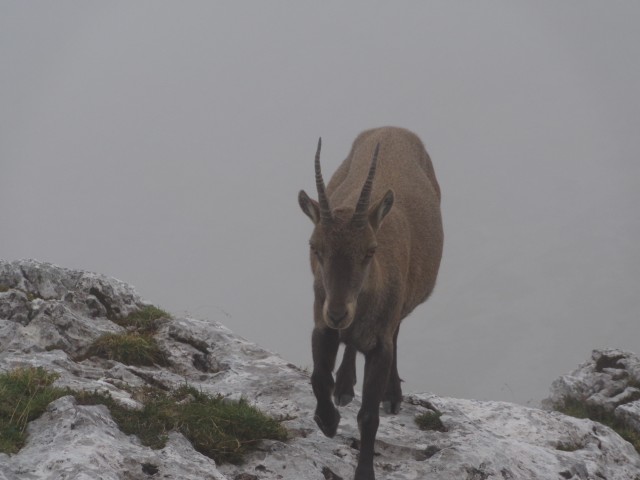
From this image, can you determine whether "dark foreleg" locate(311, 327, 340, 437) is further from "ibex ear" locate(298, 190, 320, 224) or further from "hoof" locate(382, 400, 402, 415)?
"hoof" locate(382, 400, 402, 415)

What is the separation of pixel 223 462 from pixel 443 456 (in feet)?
6.83

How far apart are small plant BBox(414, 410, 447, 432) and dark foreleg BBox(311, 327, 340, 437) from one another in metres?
1.28

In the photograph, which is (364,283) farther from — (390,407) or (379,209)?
(390,407)

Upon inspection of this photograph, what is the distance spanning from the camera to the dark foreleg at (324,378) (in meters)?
6.83

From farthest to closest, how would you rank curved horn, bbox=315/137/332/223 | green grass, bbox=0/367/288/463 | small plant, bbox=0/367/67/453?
curved horn, bbox=315/137/332/223
green grass, bbox=0/367/288/463
small plant, bbox=0/367/67/453

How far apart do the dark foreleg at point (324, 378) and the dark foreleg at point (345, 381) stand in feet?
3.29

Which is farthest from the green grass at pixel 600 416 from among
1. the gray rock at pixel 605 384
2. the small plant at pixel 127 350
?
the small plant at pixel 127 350

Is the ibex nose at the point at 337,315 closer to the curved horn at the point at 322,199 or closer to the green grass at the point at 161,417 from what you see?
the curved horn at the point at 322,199

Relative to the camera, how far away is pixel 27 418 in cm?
560

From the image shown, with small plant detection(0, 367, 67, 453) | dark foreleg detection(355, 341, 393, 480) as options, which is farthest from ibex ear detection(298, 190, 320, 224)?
small plant detection(0, 367, 67, 453)

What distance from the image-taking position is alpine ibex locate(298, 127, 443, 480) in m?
6.37

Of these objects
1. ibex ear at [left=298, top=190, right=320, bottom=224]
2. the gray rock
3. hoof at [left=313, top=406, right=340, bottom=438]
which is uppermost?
the gray rock

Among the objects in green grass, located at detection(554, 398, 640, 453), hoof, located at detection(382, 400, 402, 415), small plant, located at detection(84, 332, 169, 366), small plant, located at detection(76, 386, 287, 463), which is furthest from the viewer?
green grass, located at detection(554, 398, 640, 453)

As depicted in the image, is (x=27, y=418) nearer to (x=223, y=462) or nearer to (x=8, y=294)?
(x=223, y=462)
